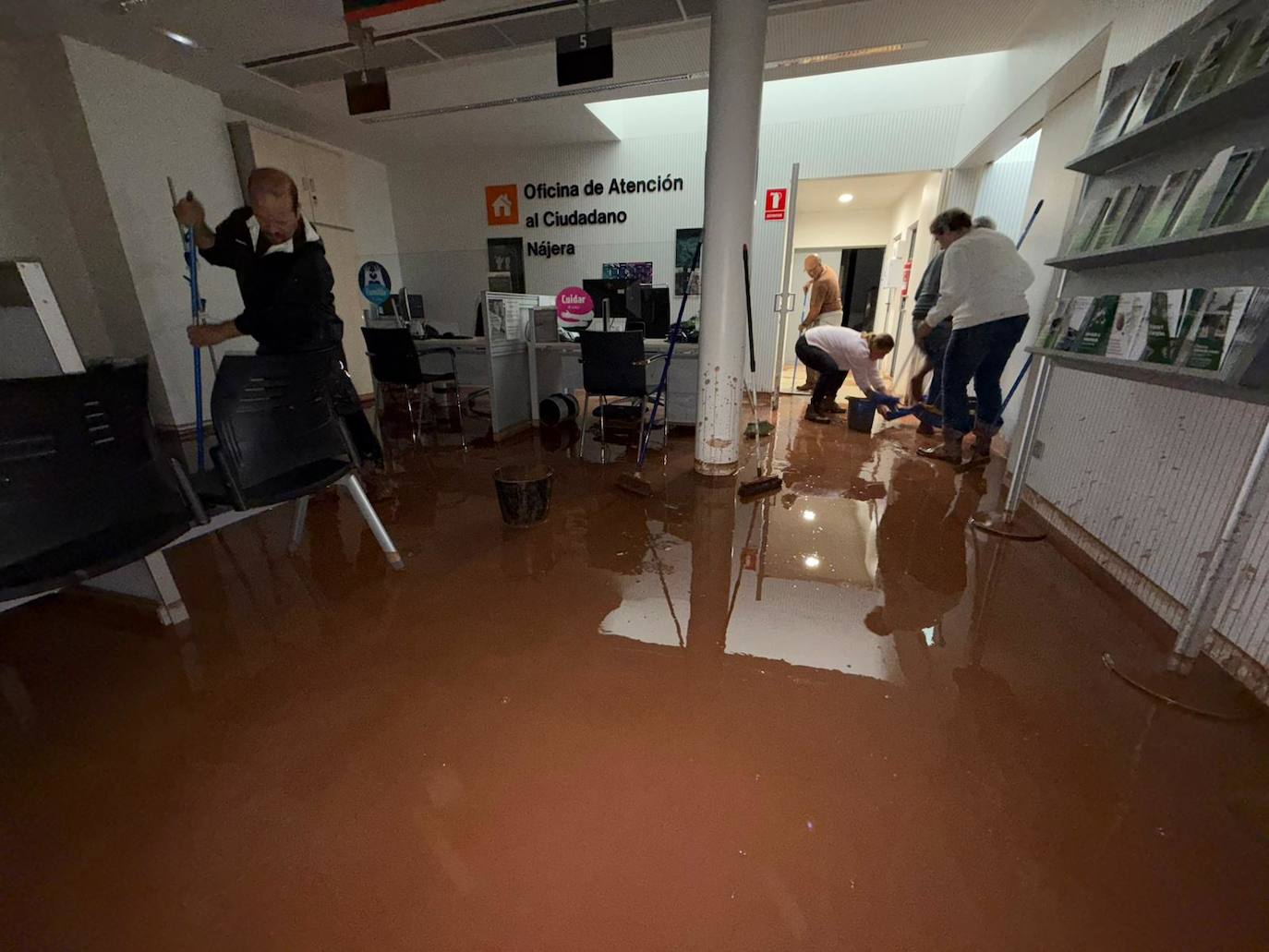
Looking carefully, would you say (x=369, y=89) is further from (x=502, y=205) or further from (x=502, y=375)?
(x=502, y=205)

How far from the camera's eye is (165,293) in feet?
13.0

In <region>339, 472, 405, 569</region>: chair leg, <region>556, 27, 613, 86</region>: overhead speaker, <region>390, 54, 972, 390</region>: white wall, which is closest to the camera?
<region>339, 472, 405, 569</region>: chair leg

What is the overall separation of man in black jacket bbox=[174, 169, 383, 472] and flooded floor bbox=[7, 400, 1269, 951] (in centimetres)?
92

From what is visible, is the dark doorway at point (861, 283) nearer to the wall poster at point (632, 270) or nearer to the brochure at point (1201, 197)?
the wall poster at point (632, 270)

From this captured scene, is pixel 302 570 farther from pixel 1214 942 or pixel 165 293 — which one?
pixel 165 293

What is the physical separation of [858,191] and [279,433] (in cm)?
708

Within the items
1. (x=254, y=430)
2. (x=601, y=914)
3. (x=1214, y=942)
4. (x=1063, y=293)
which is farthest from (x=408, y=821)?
(x=1063, y=293)

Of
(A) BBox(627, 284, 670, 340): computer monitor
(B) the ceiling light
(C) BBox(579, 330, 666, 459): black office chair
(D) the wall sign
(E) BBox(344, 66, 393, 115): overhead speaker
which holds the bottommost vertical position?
(C) BBox(579, 330, 666, 459): black office chair

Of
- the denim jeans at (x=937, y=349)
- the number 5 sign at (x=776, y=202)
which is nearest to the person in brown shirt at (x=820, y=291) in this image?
the number 5 sign at (x=776, y=202)

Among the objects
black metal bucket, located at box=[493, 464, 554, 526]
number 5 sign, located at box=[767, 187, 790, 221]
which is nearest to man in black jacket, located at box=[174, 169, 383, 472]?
black metal bucket, located at box=[493, 464, 554, 526]

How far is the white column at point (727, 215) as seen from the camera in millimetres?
2492

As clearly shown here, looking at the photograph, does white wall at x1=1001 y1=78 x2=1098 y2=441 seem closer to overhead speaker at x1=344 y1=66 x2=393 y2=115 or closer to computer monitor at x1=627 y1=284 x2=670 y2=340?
computer monitor at x1=627 y1=284 x2=670 y2=340

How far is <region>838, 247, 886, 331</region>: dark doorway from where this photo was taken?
8516 mm

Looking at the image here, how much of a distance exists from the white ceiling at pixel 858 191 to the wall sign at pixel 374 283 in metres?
4.89
